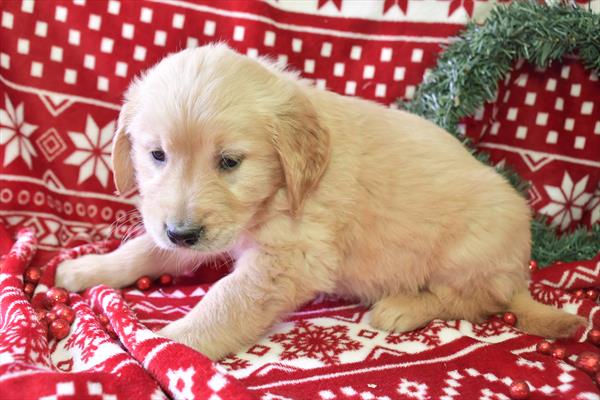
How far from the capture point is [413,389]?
6.89ft

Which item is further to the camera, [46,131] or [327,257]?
[46,131]

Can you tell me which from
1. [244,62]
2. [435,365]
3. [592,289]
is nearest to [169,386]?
[435,365]

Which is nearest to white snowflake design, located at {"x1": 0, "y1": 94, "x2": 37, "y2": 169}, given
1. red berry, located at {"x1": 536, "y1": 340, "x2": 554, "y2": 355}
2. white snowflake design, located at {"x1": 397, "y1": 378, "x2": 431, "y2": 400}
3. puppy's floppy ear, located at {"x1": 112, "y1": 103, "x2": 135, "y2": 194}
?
puppy's floppy ear, located at {"x1": 112, "y1": 103, "x2": 135, "y2": 194}

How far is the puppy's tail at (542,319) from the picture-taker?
8.09 feet

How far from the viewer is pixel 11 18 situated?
3.06 metres

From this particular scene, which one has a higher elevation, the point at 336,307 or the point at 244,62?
the point at 244,62

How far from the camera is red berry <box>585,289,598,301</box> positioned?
2859 mm

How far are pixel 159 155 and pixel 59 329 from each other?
0.77 m

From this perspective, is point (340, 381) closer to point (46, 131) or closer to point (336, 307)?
point (336, 307)

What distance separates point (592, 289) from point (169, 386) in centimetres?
208

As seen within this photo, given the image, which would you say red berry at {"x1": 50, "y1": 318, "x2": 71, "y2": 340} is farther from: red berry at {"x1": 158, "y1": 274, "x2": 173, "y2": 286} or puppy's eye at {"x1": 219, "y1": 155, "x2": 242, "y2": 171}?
puppy's eye at {"x1": 219, "y1": 155, "x2": 242, "y2": 171}

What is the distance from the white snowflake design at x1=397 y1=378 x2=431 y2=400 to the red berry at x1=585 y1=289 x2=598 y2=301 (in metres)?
1.20

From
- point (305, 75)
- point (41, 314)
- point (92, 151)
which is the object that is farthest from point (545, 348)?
point (92, 151)

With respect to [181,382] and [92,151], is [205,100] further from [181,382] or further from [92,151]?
[92,151]
